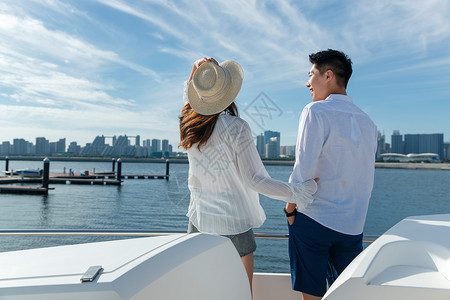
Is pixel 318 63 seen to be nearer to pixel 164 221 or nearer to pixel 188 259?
pixel 188 259

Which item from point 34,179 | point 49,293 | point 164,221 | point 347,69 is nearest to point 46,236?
point 49,293

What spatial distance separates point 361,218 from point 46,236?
1381 mm

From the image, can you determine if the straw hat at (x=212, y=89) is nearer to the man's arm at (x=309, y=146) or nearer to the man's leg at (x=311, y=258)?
the man's arm at (x=309, y=146)

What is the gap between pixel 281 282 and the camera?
5.11ft

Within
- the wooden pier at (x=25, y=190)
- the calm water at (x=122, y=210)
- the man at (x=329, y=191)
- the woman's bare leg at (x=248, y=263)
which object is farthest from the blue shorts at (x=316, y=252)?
the wooden pier at (x=25, y=190)

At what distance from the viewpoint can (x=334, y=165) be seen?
1201mm

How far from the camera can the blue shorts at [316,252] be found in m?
1.20

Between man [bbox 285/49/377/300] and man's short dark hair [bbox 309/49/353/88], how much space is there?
5.7 inches

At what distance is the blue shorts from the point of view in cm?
120

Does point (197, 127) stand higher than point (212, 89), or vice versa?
point (212, 89)

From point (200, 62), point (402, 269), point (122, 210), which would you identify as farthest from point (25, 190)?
point (402, 269)

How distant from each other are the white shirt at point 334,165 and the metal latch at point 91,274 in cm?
72

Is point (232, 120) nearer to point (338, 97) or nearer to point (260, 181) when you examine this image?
point (260, 181)

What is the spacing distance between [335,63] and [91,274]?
106cm
